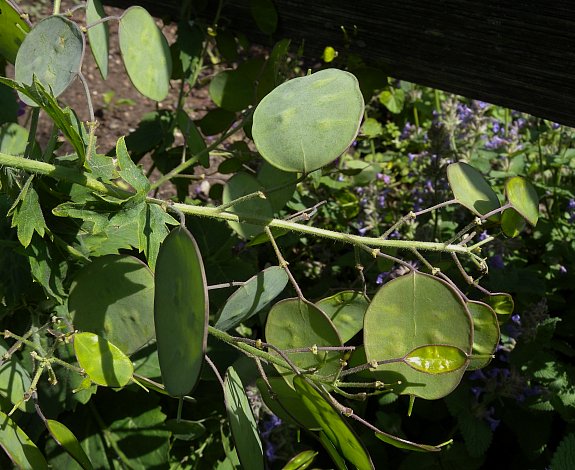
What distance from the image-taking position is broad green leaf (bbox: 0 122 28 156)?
121 centimetres

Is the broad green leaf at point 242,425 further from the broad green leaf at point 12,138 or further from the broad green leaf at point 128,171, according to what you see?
the broad green leaf at point 12,138

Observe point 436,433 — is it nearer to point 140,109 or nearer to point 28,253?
point 28,253

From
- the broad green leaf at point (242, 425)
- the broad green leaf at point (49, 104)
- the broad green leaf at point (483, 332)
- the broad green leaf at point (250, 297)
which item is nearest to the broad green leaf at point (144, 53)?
the broad green leaf at point (49, 104)

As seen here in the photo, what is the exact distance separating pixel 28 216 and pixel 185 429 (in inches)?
22.7

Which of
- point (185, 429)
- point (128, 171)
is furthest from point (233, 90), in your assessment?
point (185, 429)

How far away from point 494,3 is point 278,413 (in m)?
0.70

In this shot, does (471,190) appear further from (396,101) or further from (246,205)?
(396,101)

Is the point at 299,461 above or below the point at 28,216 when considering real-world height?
below

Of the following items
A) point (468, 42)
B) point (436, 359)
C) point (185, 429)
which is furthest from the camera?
point (185, 429)

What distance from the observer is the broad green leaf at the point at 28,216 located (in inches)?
34.2

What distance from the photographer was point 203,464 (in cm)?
146

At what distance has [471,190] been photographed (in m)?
0.97

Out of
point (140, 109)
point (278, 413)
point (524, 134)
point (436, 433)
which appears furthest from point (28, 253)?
point (140, 109)

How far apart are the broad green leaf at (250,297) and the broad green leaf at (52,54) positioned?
0.34 m
